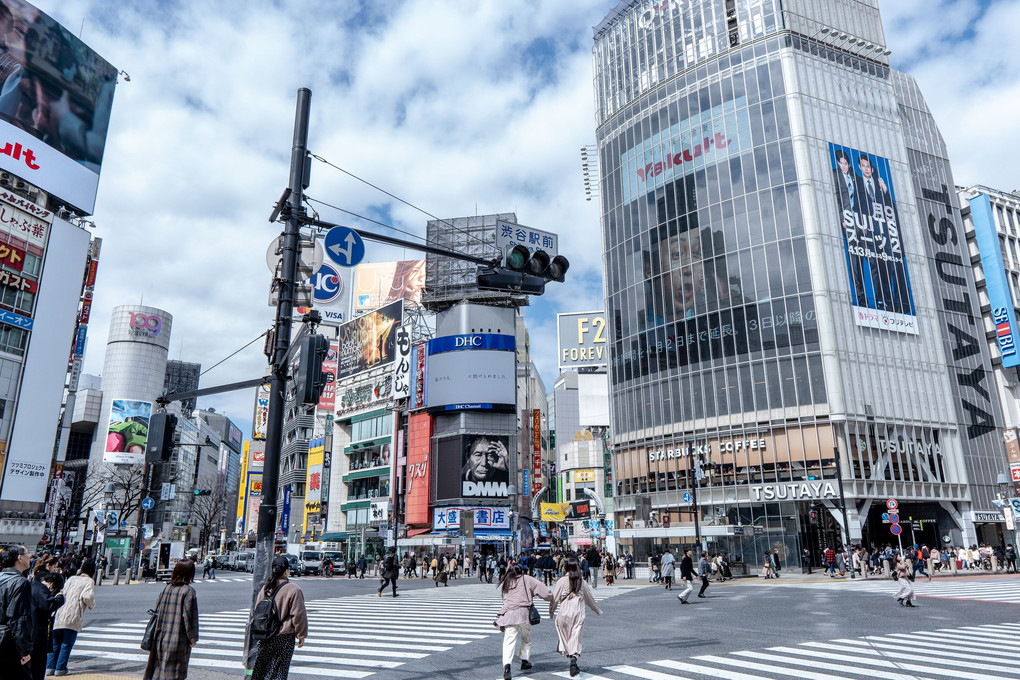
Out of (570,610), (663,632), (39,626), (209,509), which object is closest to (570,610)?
(570,610)

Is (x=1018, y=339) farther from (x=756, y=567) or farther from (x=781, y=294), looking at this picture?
(x=756, y=567)

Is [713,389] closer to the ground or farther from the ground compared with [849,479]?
farther from the ground

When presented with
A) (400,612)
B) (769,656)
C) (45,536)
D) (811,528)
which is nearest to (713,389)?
(811,528)

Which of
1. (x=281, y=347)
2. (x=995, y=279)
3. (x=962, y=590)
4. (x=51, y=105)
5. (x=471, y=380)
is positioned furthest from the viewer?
(x=471, y=380)

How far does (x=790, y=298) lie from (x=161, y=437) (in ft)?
171

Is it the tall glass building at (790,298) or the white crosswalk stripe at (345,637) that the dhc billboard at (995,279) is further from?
the white crosswalk stripe at (345,637)

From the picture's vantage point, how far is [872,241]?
181ft

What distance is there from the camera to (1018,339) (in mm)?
57750

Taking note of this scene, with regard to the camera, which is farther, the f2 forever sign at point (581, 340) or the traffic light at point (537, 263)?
the f2 forever sign at point (581, 340)

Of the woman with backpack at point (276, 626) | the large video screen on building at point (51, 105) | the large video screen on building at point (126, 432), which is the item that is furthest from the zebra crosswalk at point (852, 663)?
the large video screen on building at point (126, 432)

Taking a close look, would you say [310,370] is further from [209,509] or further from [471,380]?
Result: [209,509]

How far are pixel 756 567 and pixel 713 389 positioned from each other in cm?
1704

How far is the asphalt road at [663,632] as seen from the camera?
401 inches

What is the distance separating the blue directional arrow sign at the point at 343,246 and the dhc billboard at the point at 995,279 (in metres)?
65.5
